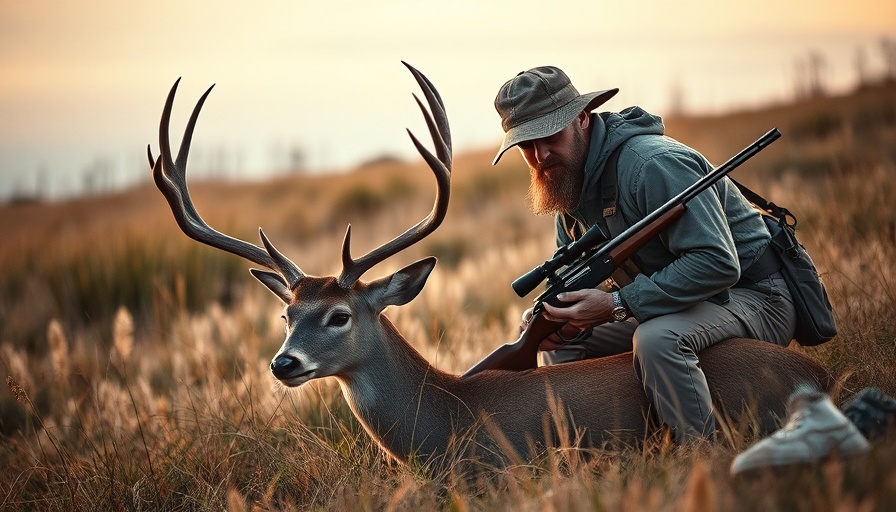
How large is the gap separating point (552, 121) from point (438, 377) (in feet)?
5.02

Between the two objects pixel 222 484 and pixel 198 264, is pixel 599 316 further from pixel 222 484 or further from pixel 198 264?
pixel 198 264

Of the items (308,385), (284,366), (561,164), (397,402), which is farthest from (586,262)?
(308,385)

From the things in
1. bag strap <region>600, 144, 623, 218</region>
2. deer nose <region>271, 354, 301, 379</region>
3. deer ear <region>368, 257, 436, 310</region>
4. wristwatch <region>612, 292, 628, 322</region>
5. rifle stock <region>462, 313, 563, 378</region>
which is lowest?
rifle stock <region>462, 313, 563, 378</region>

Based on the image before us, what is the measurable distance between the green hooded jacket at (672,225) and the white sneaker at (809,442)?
1094mm

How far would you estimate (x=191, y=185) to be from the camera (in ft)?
107

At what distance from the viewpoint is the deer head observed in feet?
15.6

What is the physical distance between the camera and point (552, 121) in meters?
5.06

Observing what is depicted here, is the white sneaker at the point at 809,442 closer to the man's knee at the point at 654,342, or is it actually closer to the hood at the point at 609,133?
the man's knee at the point at 654,342

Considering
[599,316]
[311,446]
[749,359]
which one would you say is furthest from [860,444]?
[311,446]

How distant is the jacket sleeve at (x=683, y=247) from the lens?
4531mm

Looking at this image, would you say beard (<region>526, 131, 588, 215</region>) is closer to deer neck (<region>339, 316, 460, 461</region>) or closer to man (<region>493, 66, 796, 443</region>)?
man (<region>493, 66, 796, 443</region>)

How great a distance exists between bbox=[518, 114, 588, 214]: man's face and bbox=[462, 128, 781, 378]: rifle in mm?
319

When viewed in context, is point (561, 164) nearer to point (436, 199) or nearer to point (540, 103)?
point (540, 103)

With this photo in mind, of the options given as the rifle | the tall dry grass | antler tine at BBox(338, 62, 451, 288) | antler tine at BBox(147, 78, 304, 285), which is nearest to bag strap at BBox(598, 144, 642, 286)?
the rifle
